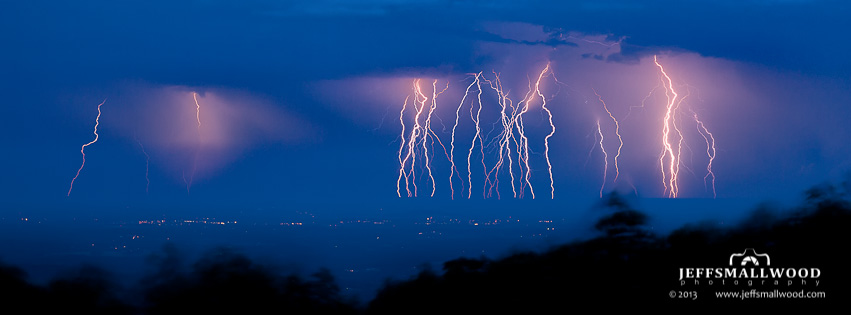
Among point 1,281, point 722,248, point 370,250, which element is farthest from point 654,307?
point 370,250

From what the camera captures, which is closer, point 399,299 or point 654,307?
point 654,307

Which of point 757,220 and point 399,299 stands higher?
point 757,220

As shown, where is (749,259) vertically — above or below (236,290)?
above

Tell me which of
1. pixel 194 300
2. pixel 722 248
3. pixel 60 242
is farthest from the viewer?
pixel 60 242

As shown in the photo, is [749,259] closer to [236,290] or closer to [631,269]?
[631,269]

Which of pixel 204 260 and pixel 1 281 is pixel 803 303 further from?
pixel 1 281

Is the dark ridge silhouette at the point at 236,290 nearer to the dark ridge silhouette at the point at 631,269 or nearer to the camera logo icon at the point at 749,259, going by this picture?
the dark ridge silhouette at the point at 631,269

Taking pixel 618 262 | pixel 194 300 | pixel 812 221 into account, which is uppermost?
pixel 812 221

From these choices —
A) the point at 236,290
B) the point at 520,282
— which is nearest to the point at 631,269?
the point at 520,282
